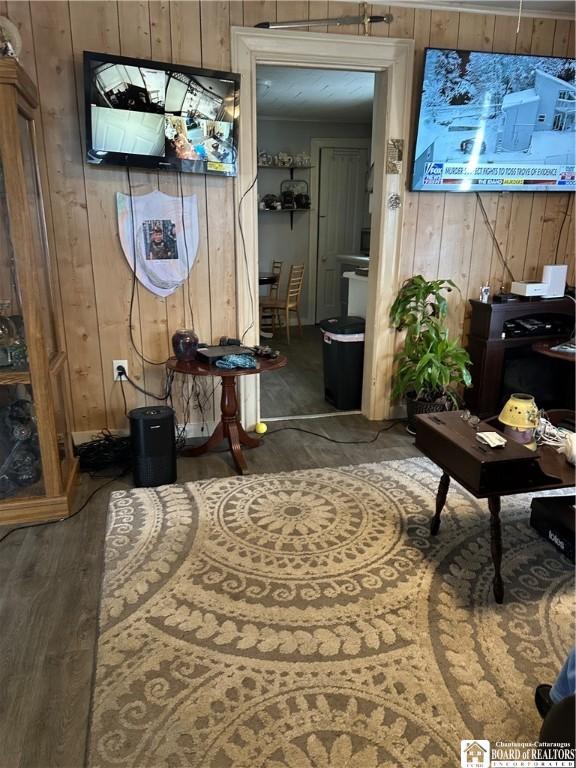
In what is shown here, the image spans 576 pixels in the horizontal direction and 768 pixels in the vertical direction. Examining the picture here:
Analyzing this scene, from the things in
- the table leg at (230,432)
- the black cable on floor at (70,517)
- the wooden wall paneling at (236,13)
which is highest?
the wooden wall paneling at (236,13)

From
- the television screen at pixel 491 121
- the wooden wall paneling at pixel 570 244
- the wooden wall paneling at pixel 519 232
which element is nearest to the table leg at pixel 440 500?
the television screen at pixel 491 121

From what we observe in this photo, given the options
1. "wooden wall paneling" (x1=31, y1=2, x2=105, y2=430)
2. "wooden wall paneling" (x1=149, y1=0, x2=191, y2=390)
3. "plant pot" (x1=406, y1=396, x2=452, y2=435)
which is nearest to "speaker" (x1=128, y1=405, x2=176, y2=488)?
"wooden wall paneling" (x1=31, y1=2, x2=105, y2=430)

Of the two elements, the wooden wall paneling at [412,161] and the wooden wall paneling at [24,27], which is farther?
the wooden wall paneling at [412,161]

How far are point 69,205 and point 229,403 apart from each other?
1420mm

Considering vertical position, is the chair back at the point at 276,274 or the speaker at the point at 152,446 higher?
the chair back at the point at 276,274

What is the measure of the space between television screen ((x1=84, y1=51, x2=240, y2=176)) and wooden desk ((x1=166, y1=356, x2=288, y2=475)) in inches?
44.0

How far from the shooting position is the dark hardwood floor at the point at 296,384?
13.4ft

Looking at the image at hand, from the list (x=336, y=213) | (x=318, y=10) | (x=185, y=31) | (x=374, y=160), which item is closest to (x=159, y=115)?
(x=185, y=31)

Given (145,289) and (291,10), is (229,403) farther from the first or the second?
(291,10)

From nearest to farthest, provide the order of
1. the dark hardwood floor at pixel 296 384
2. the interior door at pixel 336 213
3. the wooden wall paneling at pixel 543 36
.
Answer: the wooden wall paneling at pixel 543 36 → the dark hardwood floor at pixel 296 384 → the interior door at pixel 336 213

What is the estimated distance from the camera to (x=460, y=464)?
81.2 inches

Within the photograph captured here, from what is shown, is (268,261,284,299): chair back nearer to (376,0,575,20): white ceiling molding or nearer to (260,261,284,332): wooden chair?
(260,261,284,332): wooden chair

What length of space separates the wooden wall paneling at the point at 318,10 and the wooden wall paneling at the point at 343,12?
0.02m

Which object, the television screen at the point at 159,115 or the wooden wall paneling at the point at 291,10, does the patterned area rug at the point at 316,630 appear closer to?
the television screen at the point at 159,115
